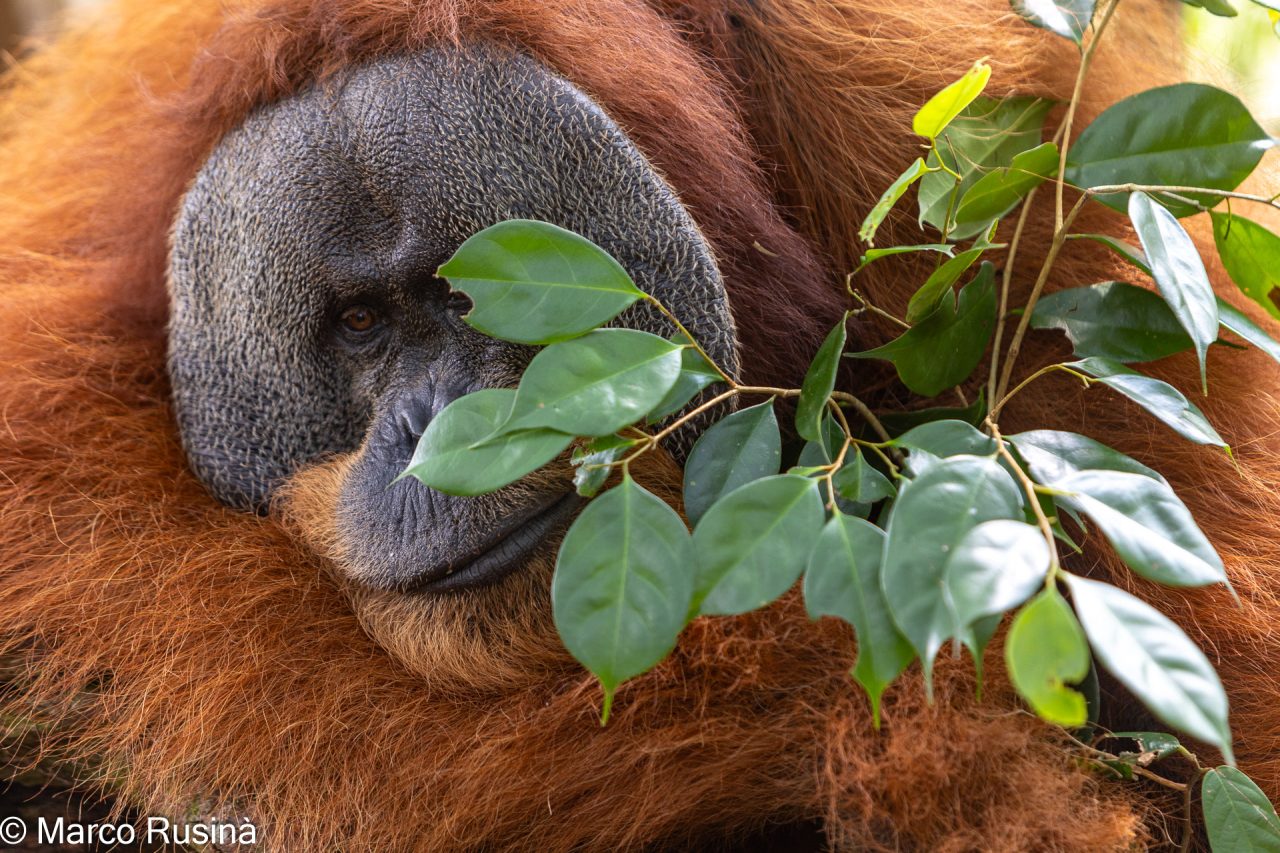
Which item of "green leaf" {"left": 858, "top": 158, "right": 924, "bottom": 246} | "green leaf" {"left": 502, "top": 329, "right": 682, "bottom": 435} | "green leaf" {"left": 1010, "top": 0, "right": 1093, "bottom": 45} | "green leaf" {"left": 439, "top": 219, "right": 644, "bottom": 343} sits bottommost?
"green leaf" {"left": 502, "top": 329, "right": 682, "bottom": 435}

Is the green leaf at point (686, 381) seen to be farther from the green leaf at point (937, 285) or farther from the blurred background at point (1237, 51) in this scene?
the blurred background at point (1237, 51)

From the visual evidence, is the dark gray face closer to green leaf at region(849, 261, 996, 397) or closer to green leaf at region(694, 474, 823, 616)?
green leaf at region(849, 261, 996, 397)

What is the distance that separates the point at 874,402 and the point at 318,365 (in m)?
0.86

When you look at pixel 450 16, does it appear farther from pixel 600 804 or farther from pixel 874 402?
pixel 600 804

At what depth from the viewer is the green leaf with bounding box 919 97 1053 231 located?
1.40 metres

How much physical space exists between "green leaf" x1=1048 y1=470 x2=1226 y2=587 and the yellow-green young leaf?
45 cm

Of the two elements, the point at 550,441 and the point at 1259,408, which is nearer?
the point at 550,441

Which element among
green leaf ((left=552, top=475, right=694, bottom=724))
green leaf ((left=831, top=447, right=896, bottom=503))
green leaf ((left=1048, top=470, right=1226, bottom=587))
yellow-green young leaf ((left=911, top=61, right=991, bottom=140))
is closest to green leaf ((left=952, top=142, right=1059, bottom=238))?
yellow-green young leaf ((left=911, top=61, right=991, bottom=140))

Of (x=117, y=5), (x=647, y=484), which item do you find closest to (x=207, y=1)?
(x=117, y=5)

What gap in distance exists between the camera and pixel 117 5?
2500 mm

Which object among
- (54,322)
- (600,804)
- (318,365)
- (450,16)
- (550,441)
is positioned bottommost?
(600,804)

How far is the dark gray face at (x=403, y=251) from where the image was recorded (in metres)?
1.50

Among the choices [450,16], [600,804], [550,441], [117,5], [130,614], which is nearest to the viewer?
[550,441]

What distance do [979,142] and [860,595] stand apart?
827 mm
